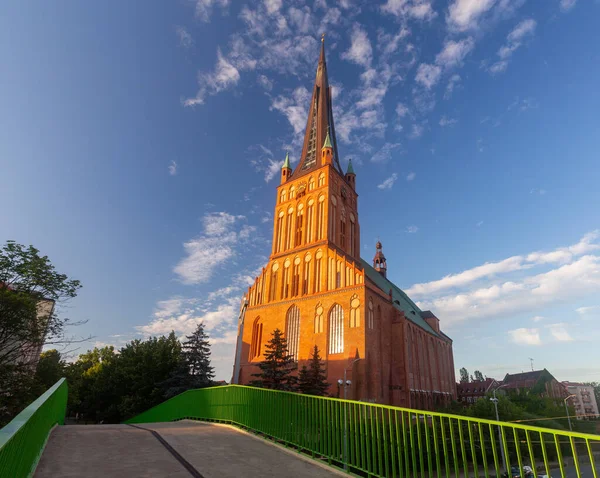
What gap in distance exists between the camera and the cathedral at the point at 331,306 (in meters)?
26.8

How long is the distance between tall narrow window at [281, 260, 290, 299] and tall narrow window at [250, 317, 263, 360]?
3.33m

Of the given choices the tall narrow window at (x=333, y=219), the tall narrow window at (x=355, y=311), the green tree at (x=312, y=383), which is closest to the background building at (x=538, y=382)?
the tall narrow window at (x=333, y=219)

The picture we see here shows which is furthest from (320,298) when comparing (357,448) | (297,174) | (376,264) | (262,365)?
(376,264)

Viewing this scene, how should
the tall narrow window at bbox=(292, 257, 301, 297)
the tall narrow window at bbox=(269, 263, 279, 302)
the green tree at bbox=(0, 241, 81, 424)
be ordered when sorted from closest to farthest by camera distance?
the green tree at bbox=(0, 241, 81, 424) → the tall narrow window at bbox=(292, 257, 301, 297) → the tall narrow window at bbox=(269, 263, 279, 302)

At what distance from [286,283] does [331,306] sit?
18.7ft

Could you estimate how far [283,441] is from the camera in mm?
7609

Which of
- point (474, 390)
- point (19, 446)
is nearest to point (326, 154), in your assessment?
point (19, 446)

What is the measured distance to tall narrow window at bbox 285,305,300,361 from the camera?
29.8 m

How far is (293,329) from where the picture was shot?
3039 centimetres

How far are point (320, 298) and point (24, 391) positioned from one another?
1944 cm

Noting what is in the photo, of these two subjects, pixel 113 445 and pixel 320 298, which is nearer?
pixel 113 445

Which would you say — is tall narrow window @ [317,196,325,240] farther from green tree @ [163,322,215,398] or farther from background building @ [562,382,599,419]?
background building @ [562,382,599,419]

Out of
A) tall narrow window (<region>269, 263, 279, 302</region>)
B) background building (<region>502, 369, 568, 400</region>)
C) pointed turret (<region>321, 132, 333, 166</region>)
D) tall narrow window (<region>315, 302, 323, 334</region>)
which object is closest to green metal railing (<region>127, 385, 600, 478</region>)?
tall narrow window (<region>315, 302, 323, 334</region>)

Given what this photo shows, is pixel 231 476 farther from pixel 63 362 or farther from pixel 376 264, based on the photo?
pixel 376 264
